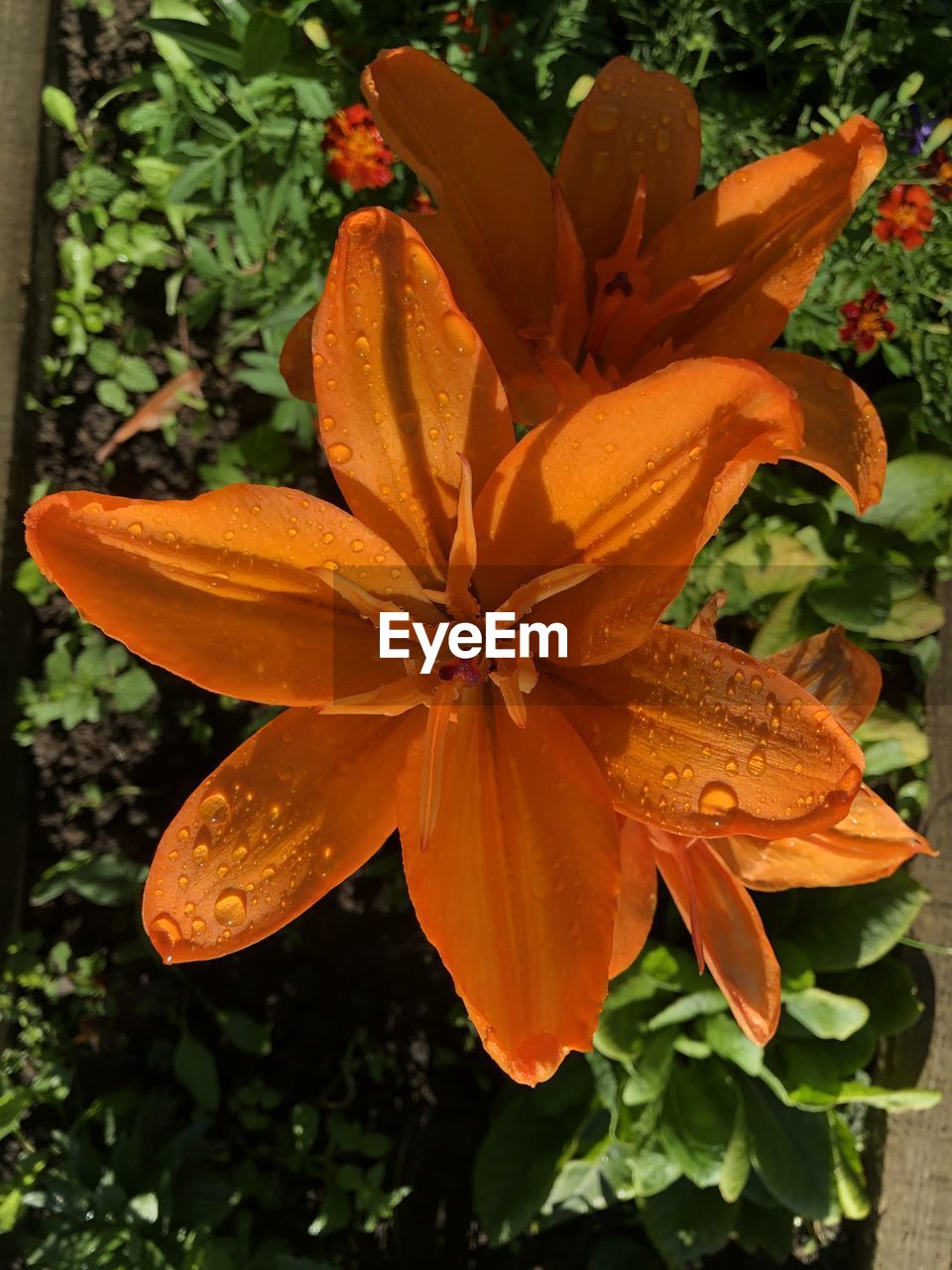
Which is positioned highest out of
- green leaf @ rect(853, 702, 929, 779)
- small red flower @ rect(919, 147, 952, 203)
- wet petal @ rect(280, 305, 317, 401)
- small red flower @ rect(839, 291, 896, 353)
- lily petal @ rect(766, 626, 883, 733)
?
small red flower @ rect(919, 147, 952, 203)

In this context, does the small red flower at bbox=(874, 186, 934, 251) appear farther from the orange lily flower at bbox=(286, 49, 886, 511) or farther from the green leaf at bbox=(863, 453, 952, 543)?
the orange lily flower at bbox=(286, 49, 886, 511)

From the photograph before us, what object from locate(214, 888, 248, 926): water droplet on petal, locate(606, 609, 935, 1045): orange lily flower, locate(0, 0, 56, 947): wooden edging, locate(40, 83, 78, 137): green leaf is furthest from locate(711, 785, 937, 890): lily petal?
locate(40, 83, 78, 137): green leaf

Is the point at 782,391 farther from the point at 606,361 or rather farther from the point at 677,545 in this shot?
the point at 606,361

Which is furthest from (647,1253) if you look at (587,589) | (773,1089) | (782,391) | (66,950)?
(782,391)

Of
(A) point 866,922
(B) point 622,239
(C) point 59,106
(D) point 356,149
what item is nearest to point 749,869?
(B) point 622,239

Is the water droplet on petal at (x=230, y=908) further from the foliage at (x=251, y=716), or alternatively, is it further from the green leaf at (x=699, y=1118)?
the green leaf at (x=699, y=1118)

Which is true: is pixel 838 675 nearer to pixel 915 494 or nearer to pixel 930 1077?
pixel 915 494

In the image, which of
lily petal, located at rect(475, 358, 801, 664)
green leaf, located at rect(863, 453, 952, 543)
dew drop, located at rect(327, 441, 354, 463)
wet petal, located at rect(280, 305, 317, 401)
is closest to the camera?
lily petal, located at rect(475, 358, 801, 664)
